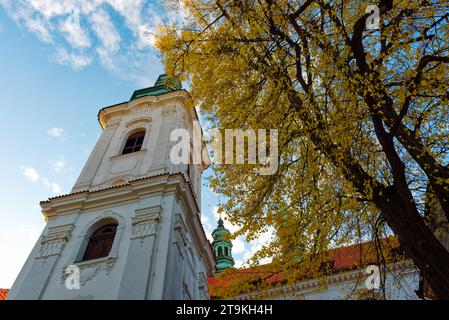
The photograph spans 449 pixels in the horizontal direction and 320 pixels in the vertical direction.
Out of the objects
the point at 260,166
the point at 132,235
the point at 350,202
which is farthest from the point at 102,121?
the point at 350,202

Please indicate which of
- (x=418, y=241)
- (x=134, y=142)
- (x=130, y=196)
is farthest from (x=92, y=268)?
(x=418, y=241)

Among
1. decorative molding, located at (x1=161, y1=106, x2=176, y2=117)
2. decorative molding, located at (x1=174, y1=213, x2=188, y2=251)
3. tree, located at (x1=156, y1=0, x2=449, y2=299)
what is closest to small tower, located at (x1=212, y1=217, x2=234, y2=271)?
decorative molding, located at (x1=161, y1=106, x2=176, y2=117)

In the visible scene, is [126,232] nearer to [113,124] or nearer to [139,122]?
[139,122]

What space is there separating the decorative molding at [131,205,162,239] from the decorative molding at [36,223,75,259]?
2472 millimetres

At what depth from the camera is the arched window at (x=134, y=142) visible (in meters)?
17.4

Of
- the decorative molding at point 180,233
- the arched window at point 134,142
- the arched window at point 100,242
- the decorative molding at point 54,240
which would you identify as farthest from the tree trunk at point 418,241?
the arched window at point 134,142

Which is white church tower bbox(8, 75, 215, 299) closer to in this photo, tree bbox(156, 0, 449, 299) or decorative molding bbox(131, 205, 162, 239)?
decorative molding bbox(131, 205, 162, 239)

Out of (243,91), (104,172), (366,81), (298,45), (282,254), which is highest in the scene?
(104,172)

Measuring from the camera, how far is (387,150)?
22.7 ft

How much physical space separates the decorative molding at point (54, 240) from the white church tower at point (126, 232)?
0.03m

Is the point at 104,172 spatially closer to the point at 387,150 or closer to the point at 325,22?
the point at 325,22

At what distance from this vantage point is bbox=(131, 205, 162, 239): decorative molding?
39.2 feet

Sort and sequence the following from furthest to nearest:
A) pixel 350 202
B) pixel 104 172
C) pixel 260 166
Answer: pixel 104 172, pixel 260 166, pixel 350 202

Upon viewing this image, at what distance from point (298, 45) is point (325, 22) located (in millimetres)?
893
